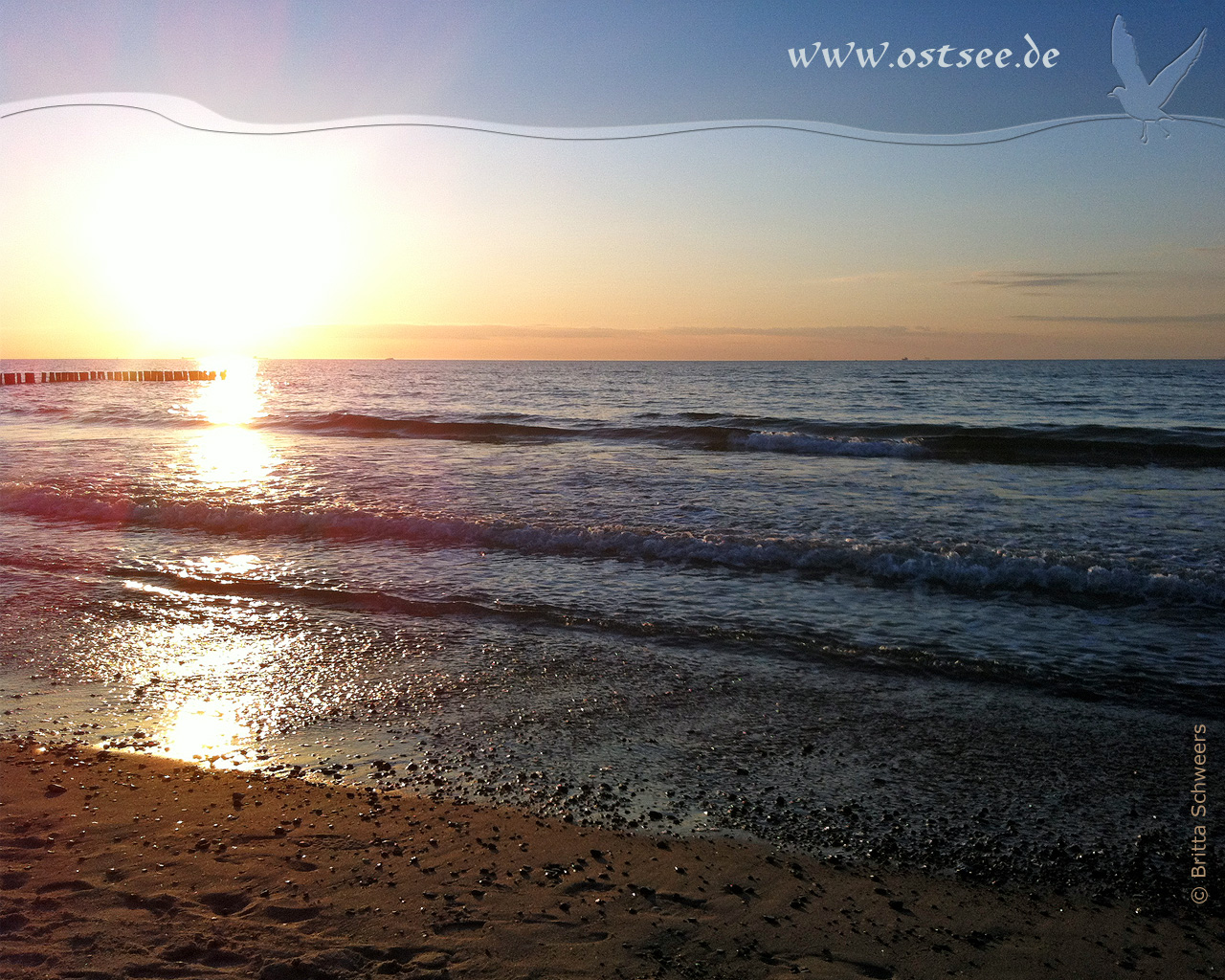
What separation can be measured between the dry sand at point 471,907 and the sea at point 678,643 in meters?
0.31

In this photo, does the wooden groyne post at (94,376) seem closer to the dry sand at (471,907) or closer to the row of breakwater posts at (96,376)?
the row of breakwater posts at (96,376)

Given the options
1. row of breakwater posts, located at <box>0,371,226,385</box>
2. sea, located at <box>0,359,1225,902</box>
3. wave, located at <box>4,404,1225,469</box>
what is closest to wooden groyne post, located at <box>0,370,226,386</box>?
row of breakwater posts, located at <box>0,371,226,385</box>

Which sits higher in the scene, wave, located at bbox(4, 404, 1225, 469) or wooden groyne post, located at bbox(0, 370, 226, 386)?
wooden groyne post, located at bbox(0, 370, 226, 386)

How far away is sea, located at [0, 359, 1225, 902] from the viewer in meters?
4.68

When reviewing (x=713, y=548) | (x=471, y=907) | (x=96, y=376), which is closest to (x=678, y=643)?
(x=713, y=548)

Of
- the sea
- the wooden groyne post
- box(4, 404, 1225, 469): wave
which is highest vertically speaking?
the wooden groyne post

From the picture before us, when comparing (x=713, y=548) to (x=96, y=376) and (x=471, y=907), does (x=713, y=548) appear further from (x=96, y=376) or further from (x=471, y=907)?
(x=96, y=376)

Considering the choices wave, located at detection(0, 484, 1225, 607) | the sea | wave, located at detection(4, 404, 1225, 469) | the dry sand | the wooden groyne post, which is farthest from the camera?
the wooden groyne post

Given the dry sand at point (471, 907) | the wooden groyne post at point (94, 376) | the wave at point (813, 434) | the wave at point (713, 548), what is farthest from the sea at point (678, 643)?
the wooden groyne post at point (94, 376)

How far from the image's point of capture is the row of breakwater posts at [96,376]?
2837 inches

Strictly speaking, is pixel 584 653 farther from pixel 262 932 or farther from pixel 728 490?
pixel 728 490

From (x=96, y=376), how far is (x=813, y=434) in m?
78.1

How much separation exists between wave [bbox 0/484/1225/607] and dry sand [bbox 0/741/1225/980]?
6.38 m

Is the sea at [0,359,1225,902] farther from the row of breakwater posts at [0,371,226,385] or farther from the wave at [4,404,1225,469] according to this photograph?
the row of breakwater posts at [0,371,226,385]
